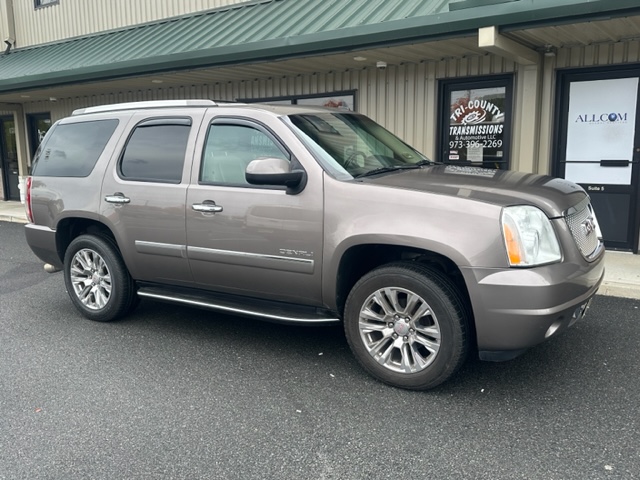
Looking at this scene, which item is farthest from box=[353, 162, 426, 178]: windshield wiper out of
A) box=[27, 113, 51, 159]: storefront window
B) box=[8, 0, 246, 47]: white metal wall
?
box=[27, 113, 51, 159]: storefront window

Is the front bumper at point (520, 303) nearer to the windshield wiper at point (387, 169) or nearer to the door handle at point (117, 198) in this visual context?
the windshield wiper at point (387, 169)

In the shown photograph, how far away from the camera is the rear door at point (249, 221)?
401 centimetres

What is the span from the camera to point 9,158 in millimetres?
16422

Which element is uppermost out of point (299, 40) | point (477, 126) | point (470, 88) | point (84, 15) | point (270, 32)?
point (84, 15)

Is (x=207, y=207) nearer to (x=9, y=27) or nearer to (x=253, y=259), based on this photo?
(x=253, y=259)

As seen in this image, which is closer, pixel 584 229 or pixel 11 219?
pixel 584 229

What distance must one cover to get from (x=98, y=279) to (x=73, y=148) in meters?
1.30

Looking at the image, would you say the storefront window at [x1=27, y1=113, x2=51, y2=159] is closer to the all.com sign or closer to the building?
the building

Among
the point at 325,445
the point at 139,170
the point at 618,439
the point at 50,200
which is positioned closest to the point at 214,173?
the point at 139,170

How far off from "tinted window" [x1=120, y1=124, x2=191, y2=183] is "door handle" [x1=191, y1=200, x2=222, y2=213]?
1.12ft

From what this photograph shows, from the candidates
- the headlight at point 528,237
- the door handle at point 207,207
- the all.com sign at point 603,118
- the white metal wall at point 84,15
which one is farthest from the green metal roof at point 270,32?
the door handle at point 207,207

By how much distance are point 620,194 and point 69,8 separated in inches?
529

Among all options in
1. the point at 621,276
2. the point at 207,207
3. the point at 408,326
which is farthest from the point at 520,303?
the point at 621,276

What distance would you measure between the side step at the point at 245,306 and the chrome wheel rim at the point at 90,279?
1.43ft
